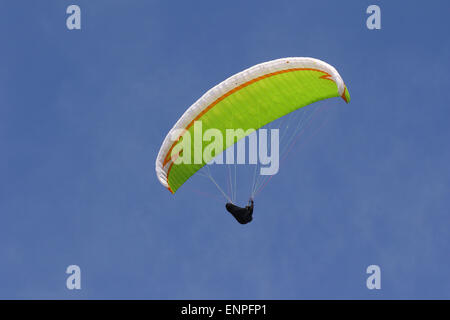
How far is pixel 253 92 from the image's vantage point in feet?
78.6

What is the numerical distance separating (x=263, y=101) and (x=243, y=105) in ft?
2.26

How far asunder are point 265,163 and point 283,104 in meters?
2.21

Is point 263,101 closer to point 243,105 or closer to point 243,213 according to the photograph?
point 243,105

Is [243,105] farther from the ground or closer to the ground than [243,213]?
farther from the ground

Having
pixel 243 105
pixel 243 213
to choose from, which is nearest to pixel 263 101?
pixel 243 105

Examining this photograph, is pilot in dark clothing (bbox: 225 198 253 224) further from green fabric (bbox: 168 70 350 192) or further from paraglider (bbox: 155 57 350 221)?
green fabric (bbox: 168 70 350 192)

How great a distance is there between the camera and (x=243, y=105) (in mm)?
24172

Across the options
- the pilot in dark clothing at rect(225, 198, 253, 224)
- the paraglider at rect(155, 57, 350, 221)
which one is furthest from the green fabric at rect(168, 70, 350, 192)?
the pilot in dark clothing at rect(225, 198, 253, 224)

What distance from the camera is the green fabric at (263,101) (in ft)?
77.7

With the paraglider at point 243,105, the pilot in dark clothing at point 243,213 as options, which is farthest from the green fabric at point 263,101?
the pilot in dark clothing at point 243,213

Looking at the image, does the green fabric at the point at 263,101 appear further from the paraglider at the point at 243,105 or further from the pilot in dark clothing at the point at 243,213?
the pilot in dark clothing at the point at 243,213

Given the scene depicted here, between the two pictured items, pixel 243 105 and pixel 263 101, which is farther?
pixel 263 101

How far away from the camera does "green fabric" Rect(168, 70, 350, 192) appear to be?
23672mm
